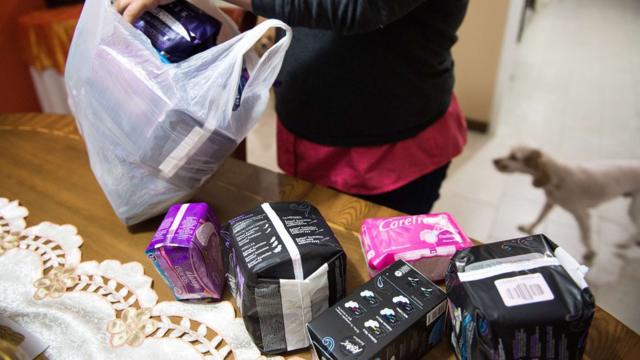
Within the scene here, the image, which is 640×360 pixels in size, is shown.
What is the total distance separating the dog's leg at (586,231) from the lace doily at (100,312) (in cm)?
132

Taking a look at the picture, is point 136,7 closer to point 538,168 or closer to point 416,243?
point 416,243

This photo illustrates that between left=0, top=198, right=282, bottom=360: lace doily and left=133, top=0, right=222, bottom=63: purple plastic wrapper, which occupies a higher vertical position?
left=133, top=0, right=222, bottom=63: purple plastic wrapper

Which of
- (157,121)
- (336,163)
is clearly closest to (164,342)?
(157,121)

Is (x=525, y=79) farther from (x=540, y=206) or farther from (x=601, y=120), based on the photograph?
(x=540, y=206)

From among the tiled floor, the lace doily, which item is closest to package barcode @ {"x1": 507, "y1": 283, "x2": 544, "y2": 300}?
the lace doily

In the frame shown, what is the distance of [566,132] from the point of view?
227cm

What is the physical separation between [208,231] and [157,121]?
15 centimetres

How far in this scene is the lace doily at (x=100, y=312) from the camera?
50cm

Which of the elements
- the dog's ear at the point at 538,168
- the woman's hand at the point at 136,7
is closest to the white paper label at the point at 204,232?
the woman's hand at the point at 136,7

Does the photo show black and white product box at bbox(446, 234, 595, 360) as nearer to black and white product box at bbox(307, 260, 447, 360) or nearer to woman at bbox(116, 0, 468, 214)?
black and white product box at bbox(307, 260, 447, 360)

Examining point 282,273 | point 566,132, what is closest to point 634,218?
point 566,132

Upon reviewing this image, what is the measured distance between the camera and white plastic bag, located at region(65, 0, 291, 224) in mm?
551

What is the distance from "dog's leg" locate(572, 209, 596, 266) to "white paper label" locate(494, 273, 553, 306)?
47.4 inches

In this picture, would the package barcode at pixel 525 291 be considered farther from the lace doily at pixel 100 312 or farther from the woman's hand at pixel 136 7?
the woman's hand at pixel 136 7
